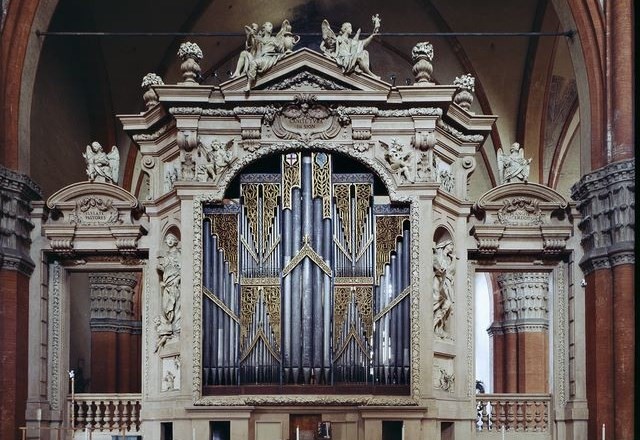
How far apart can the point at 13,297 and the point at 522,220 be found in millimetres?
8010

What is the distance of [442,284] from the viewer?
22125mm

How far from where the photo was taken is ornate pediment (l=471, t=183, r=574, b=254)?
893 inches

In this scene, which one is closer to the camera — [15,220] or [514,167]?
[15,220]

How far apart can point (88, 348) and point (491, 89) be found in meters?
10.1

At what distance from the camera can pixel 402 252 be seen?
21.9 metres

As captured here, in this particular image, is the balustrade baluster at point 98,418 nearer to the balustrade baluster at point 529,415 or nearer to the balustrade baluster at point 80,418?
the balustrade baluster at point 80,418

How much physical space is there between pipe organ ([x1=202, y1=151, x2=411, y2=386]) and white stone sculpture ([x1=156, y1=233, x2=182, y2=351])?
0.60m

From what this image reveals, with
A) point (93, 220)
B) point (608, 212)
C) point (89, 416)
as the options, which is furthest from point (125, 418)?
point (608, 212)

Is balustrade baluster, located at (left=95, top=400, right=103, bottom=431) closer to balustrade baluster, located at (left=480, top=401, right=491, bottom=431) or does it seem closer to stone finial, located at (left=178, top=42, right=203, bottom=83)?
stone finial, located at (left=178, top=42, right=203, bottom=83)

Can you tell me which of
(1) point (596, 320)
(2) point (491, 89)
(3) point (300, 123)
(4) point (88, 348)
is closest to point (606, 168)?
(1) point (596, 320)

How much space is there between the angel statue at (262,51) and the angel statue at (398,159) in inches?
84.6

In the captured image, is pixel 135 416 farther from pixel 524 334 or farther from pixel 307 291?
pixel 524 334

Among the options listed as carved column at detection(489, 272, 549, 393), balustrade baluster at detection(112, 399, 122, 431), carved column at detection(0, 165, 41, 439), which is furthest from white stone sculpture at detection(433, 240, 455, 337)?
carved column at detection(489, 272, 549, 393)

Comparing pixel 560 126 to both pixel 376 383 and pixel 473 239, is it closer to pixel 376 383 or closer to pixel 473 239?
pixel 473 239
